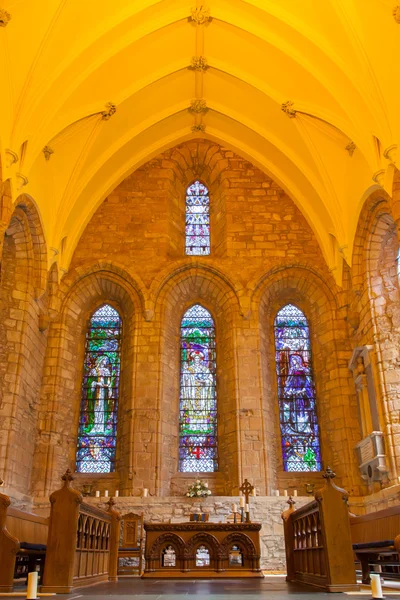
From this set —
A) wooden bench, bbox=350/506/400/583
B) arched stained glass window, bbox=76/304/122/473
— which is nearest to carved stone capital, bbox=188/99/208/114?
arched stained glass window, bbox=76/304/122/473

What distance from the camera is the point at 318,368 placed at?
40.8 ft

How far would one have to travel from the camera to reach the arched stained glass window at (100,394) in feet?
38.7

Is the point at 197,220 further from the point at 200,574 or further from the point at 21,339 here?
the point at 200,574

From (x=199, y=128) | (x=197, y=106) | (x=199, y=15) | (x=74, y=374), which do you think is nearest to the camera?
(x=199, y=15)

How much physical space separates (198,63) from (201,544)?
9.01m

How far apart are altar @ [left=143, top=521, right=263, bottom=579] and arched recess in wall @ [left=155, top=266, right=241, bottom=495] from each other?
3086 mm

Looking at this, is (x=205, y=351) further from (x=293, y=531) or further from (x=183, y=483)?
(x=293, y=531)

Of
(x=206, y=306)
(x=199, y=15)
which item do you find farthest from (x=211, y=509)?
(x=199, y=15)

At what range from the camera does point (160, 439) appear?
11.3 metres

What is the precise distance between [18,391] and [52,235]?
134 inches

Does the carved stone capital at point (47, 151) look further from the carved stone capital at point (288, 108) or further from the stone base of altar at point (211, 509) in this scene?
the stone base of altar at point (211, 509)

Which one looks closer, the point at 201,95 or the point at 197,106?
the point at 201,95

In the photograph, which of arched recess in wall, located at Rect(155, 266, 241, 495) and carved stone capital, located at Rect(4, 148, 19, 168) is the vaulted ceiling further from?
arched recess in wall, located at Rect(155, 266, 241, 495)

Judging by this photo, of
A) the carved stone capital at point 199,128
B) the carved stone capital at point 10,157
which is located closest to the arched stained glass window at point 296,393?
the carved stone capital at point 199,128
